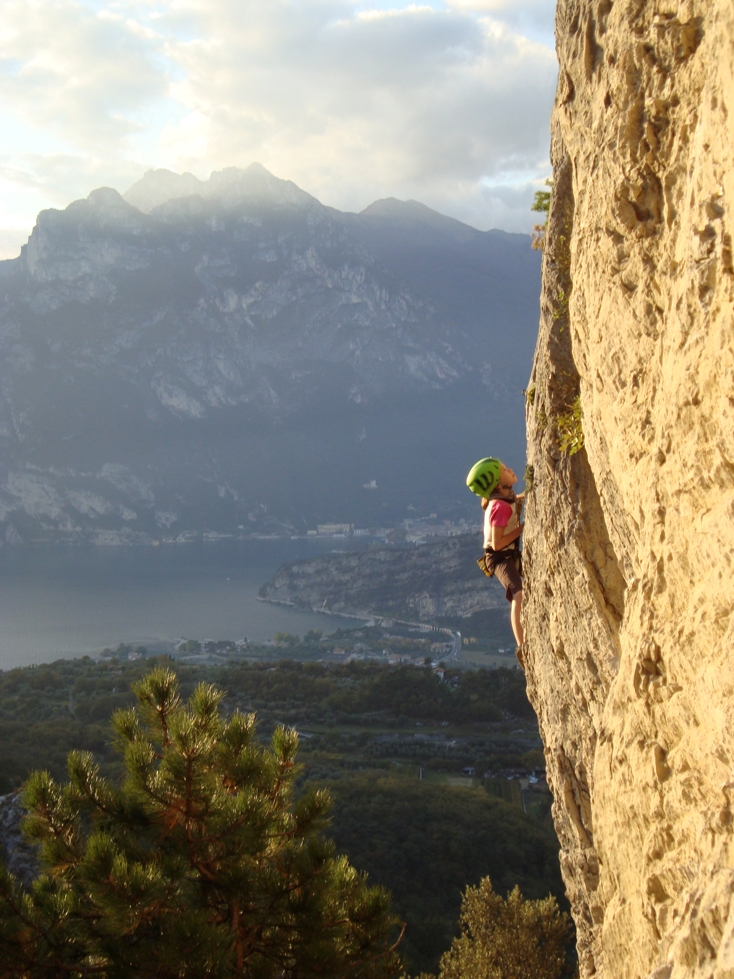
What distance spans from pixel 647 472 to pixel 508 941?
44.3ft

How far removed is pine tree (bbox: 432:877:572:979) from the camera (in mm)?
13547

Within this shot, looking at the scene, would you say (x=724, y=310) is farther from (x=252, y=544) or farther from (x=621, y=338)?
(x=252, y=544)

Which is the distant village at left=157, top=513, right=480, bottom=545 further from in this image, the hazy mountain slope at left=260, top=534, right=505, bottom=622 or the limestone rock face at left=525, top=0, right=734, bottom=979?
the limestone rock face at left=525, top=0, right=734, bottom=979

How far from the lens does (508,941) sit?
1411cm

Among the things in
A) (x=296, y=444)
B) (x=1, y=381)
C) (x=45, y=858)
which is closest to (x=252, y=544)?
(x=296, y=444)

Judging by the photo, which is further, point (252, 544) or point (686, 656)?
point (252, 544)

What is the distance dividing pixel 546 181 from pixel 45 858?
17.9 ft

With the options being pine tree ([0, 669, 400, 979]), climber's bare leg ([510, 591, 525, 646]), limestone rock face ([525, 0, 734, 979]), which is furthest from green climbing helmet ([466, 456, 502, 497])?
pine tree ([0, 669, 400, 979])

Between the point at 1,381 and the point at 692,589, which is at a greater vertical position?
the point at 1,381

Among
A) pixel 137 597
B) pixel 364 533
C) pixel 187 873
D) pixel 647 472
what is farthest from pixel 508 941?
pixel 364 533

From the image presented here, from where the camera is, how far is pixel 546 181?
5137mm

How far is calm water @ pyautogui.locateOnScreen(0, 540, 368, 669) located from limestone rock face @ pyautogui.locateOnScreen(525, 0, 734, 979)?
75134 millimetres

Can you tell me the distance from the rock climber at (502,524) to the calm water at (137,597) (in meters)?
73.8

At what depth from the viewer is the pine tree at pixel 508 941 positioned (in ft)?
44.4
